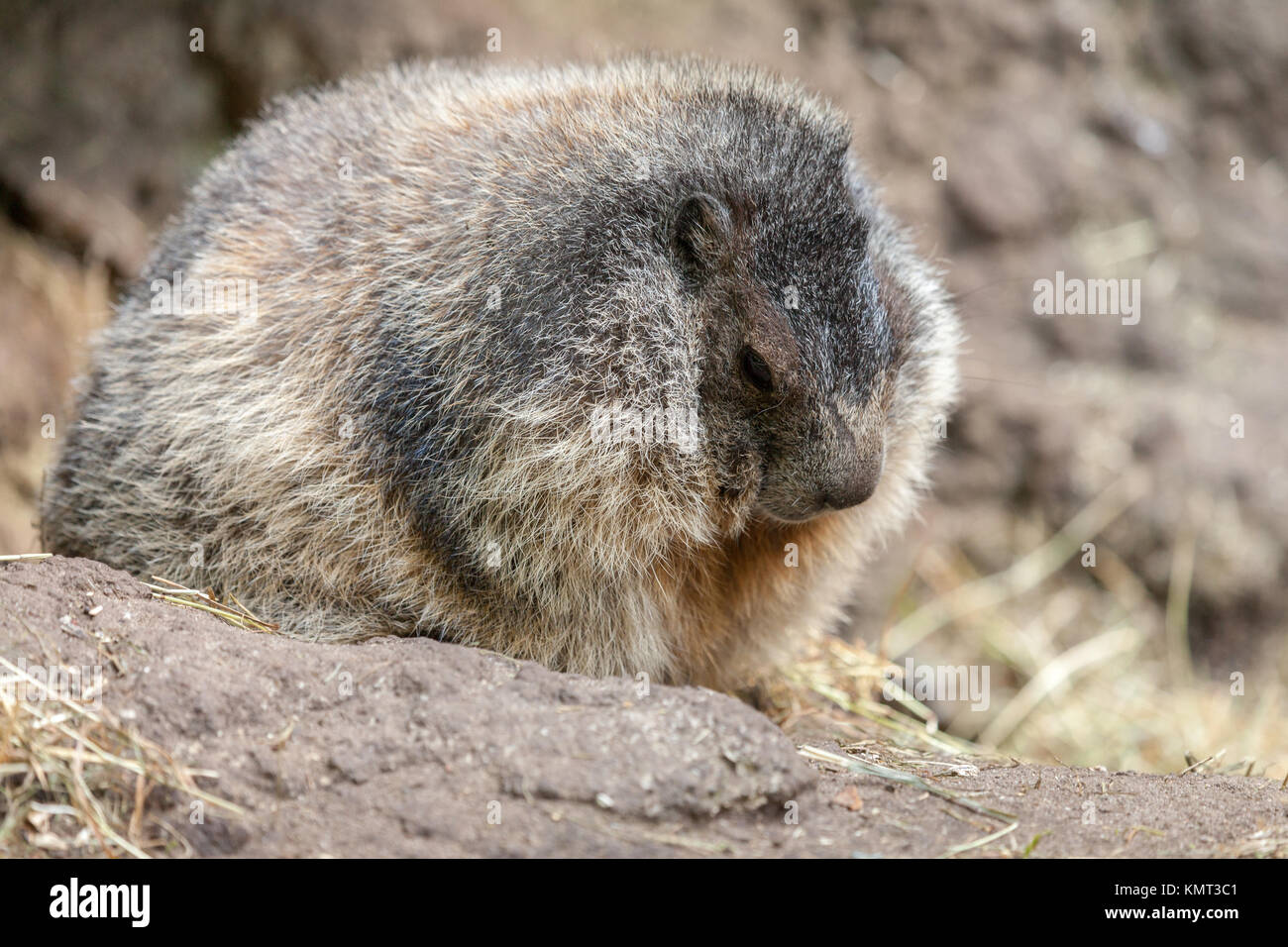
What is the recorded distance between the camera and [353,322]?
15.4 ft

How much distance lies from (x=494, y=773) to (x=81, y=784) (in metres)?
1.16

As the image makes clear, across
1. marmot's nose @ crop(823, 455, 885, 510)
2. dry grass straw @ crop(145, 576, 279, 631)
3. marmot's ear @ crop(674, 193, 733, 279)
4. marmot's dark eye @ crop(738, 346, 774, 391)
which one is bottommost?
dry grass straw @ crop(145, 576, 279, 631)

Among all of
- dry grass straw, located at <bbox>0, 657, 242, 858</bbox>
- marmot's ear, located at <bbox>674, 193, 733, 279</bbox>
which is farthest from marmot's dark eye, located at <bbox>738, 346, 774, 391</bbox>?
dry grass straw, located at <bbox>0, 657, 242, 858</bbox>

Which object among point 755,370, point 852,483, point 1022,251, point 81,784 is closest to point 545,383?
point 755,370

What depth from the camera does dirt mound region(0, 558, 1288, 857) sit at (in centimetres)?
326

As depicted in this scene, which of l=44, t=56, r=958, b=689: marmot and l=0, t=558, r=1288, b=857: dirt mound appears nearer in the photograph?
l=0, t=558, r=1288, b=857: dirt mound

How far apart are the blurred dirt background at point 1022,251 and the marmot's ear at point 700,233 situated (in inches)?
124

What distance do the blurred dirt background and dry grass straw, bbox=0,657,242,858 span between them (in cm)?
443

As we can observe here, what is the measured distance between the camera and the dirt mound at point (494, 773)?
326cm

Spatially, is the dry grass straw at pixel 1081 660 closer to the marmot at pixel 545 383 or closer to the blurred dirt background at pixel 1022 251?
the blurred dirt background at pixel 1022 251

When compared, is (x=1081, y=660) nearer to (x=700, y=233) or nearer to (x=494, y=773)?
(x=700, y=233)

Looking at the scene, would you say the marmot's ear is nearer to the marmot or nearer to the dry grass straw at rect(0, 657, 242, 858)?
the marmot
